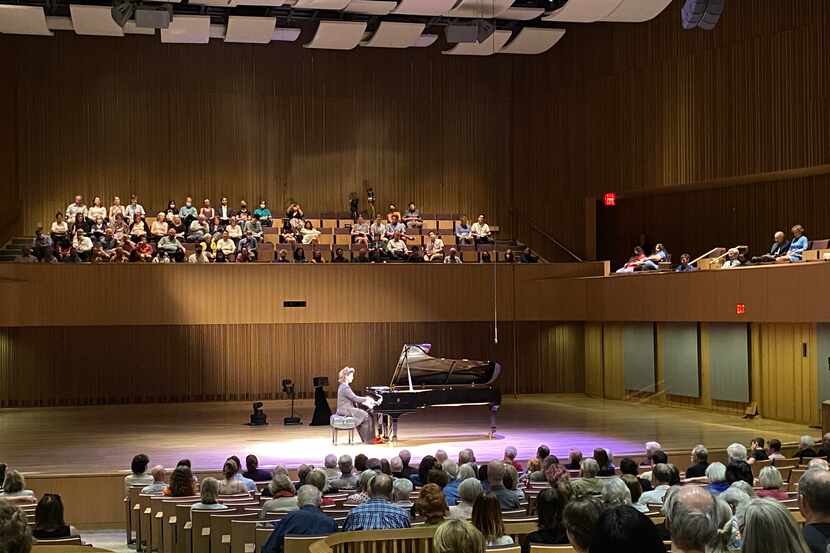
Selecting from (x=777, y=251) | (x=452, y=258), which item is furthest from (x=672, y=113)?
(x=452, y=258)

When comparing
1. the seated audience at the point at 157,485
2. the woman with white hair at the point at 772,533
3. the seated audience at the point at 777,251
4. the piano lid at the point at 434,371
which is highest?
the seated audience at the point at 777,251

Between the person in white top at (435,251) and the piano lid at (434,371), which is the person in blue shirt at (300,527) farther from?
the person in white top at (435,251)

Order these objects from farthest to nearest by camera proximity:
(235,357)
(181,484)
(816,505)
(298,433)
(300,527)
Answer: (235,357) < (298,433) < (181,484) < (300,527) < (816,505)

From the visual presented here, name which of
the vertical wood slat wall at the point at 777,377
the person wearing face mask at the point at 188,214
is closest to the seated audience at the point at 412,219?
the person wearing face mask at the point at 188,214

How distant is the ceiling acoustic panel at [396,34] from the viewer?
1777 centimetres

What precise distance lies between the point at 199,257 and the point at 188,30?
3.76 metres

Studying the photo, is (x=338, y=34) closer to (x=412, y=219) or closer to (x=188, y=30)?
(x=188, y=30)

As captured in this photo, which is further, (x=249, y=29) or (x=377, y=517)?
(x=249, y=29)

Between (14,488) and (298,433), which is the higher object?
(14,488)

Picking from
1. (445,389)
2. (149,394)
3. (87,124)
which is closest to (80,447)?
(445,389)

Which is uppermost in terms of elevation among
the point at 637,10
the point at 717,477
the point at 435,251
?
the point at 637,10

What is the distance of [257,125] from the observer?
20.2m

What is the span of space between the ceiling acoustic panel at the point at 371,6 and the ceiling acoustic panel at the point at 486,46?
2339 millimetres

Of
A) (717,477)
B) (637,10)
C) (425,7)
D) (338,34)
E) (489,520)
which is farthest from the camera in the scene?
(338,34)
